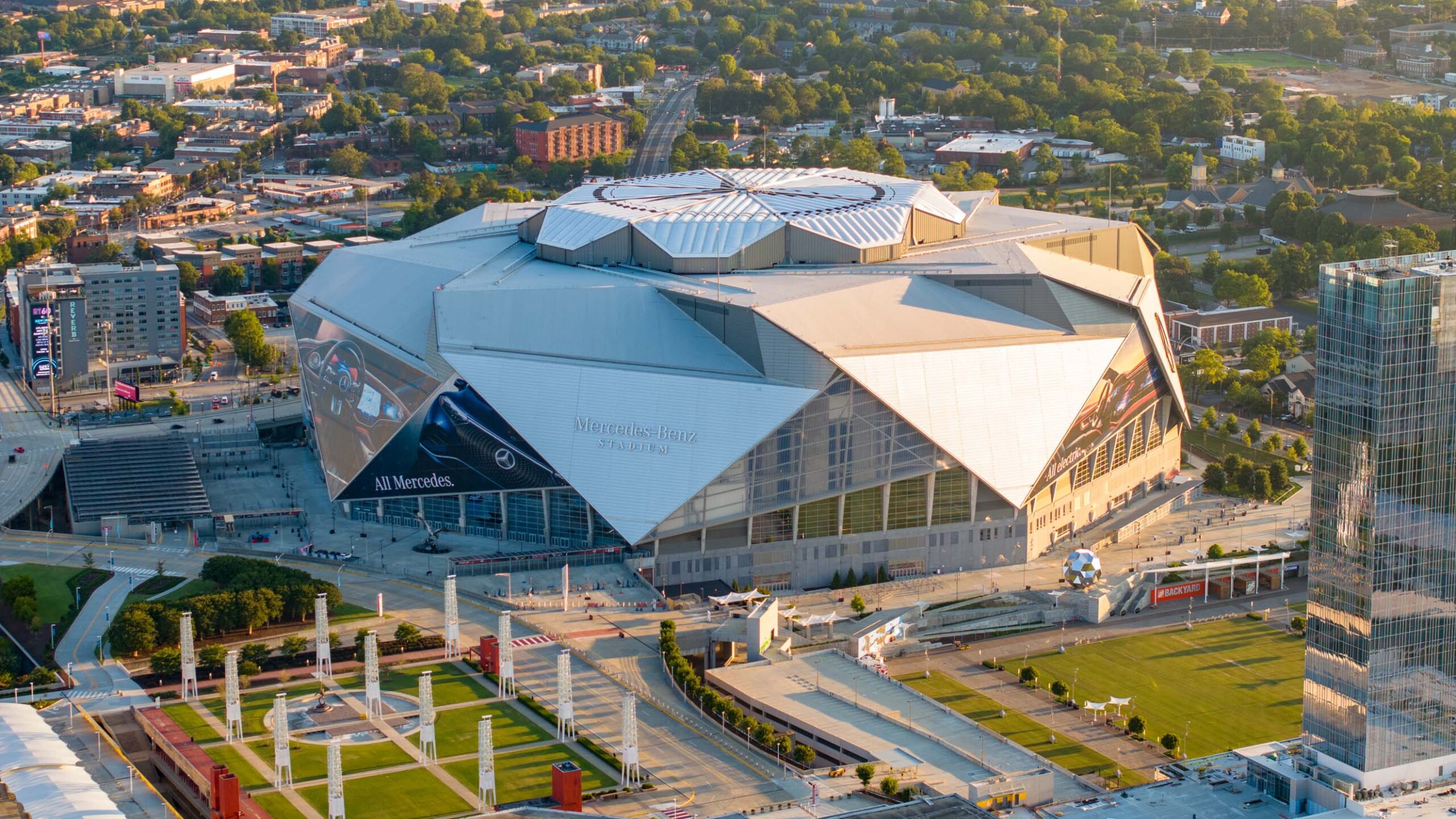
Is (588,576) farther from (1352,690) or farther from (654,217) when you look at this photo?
(1352,690)

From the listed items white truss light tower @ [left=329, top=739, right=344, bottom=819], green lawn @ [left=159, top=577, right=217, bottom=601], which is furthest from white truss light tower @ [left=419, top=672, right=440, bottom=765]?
green lawn @ [left=159, top=577, right=217, bottom=601]

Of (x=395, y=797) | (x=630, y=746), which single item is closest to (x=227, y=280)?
(x=395, y=797)

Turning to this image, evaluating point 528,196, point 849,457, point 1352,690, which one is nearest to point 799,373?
point 849,457

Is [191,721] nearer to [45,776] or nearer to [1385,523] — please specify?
[45,776]

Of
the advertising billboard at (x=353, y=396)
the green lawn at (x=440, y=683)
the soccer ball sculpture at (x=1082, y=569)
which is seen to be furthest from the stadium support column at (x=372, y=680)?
the soccer ball sculpture at (x=1082, y=569)

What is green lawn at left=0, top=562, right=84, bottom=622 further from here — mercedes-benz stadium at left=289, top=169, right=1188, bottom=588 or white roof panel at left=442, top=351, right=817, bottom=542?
white roof panel at left=442, top=351, right=817, bottom=542

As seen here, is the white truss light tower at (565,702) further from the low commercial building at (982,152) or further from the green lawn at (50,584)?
the low commercial building at (982,152)
